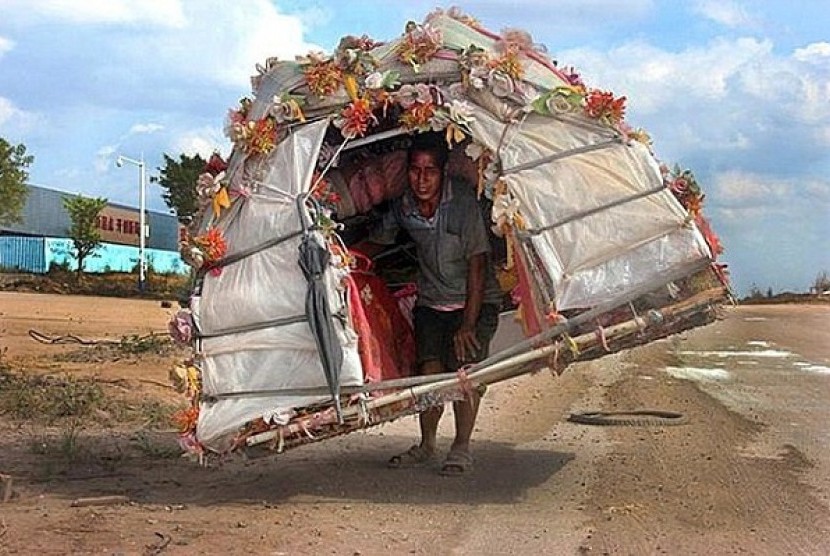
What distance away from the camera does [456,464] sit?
7785mm

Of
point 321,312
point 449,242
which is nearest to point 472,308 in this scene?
point 449,242

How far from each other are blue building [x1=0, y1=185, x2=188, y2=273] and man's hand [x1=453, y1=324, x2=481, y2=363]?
38322 mm

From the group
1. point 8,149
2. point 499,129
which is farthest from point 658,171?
point 8,149

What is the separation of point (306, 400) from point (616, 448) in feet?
10.1

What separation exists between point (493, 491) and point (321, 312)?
1.63 m

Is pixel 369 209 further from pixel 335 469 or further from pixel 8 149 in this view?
pixel 8 149

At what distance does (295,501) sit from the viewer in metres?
7.00

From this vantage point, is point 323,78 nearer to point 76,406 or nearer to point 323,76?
point 323,76

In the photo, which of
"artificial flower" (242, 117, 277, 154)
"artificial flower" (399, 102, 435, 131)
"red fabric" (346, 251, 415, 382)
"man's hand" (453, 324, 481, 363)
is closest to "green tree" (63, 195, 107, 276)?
"red fabric" (346, 251, 415, 382)

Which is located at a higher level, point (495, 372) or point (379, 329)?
point (379, 329)

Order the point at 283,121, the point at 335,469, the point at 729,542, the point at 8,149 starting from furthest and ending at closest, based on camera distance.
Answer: the point at 8,149, the point at 335,469, the point at 283,121, the point at 729,542

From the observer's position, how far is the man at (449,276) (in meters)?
7.75

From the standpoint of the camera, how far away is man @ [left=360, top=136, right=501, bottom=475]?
7.75 meters

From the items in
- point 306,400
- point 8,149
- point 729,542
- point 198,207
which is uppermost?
point 8,149
